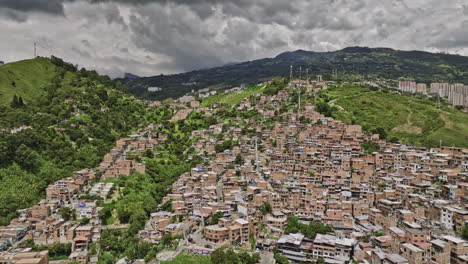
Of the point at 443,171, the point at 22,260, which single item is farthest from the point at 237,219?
the point at 443,171

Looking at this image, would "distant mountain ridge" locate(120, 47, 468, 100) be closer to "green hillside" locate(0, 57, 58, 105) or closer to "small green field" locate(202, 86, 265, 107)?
"small green field" locate(202, 86, 265, 107)

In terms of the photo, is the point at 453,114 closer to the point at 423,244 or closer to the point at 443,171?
the point at 443,171

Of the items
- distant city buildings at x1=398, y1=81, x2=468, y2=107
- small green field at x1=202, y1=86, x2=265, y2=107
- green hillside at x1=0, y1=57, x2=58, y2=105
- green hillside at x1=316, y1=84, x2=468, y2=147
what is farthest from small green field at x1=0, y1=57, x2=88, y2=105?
distant city buildings at x1=398, y1=81, x2=468, y2=107

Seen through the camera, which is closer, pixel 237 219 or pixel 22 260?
pixel 22 260

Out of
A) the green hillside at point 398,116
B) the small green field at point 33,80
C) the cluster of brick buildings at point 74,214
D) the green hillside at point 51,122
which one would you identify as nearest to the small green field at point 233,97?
Answer: the green hillside at point 51,122

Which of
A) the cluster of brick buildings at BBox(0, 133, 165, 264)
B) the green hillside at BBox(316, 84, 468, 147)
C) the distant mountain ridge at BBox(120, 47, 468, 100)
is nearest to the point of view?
the cluster of brick buildings at BBox(0, 133, 165, 264)

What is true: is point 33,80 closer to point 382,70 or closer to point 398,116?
point 398,116

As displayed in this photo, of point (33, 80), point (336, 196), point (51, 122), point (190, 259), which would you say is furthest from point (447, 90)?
point (33, 80)
